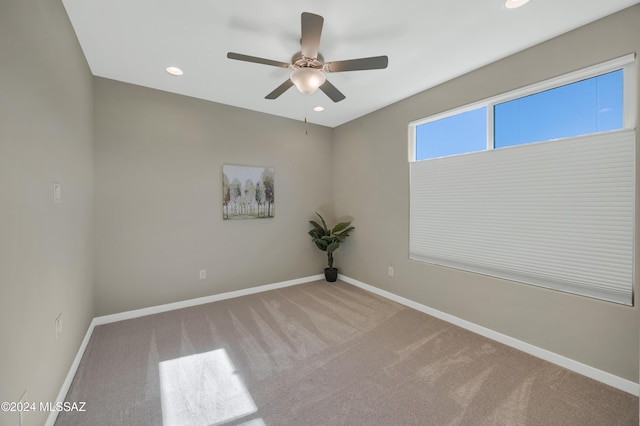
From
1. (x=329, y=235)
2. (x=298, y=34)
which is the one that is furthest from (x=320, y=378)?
(x=298, y=34)

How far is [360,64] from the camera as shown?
1.88 meters

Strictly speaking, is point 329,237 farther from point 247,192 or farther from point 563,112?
point 563,112

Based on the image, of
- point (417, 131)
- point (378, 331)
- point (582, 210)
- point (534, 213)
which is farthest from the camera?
point (417, 131)

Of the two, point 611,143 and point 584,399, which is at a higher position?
point 611,143

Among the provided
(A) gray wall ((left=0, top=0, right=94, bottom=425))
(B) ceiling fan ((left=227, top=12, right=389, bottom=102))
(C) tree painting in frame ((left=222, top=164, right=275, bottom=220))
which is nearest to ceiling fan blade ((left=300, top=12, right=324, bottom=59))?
(B) ceiling fan ((left=227, top=12, right=389, bottom=102))

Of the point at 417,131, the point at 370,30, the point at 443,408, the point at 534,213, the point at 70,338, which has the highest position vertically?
the point at 370,30

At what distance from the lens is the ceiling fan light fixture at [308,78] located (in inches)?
80.7

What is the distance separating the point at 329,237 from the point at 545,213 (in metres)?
2.60

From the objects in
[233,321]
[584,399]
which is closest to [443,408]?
[584,399]

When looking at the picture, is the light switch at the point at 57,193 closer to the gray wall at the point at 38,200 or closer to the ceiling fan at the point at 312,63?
the gray wall at the point at 38,200

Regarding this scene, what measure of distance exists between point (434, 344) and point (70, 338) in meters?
3.04

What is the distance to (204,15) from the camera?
182 cm

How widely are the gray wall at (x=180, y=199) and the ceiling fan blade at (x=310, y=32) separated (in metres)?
1.99

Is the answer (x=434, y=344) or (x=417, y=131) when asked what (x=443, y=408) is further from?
(x=417, y=131)
